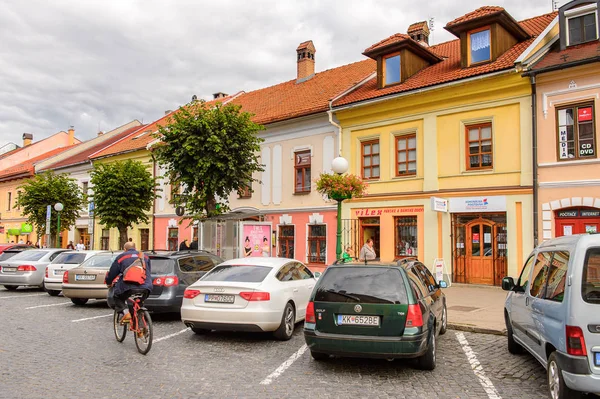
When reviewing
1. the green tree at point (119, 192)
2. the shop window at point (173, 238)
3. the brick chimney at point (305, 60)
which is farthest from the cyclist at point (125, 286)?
the brick chimney at point (305, 60)

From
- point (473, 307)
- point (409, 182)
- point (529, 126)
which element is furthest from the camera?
point (409, 182)

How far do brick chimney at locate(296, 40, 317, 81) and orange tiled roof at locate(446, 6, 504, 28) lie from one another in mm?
11146

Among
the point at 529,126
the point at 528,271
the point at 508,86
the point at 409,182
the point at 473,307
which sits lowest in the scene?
the point at 473,307

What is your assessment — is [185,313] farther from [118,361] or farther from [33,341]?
[33,341]

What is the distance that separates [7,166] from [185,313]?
50175mm

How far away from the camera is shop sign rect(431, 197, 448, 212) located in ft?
53.7

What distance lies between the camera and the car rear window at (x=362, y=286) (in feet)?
21.7

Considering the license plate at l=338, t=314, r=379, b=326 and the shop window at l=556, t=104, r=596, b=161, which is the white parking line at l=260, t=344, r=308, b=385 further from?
the shop window at l=556, t=104, r=596, b=161

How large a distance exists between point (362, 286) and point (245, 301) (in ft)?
8.23

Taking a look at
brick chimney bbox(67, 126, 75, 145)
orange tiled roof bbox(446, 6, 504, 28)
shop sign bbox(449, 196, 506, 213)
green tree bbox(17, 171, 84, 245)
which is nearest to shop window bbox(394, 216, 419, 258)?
shop sign bbox(449, 196, 506, 213)

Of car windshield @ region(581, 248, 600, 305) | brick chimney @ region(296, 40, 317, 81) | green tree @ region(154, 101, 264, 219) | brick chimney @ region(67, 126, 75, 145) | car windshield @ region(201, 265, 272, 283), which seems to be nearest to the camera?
car windshield @ region(581, 248, 600, 305)

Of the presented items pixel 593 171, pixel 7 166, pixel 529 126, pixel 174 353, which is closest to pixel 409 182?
pixel 529 126

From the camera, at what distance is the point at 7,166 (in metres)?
50.6

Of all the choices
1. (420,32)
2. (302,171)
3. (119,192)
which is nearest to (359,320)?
(302,171)
